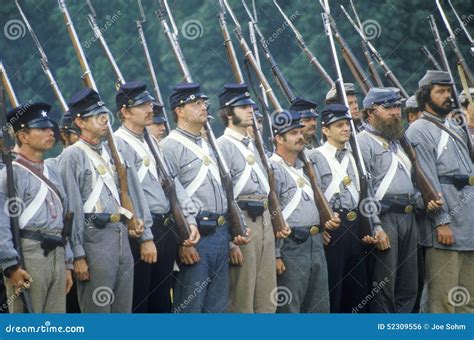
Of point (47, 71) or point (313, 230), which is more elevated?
point (47, 71)

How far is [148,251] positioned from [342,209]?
6.62 ft

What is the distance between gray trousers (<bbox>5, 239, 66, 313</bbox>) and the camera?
8234mm

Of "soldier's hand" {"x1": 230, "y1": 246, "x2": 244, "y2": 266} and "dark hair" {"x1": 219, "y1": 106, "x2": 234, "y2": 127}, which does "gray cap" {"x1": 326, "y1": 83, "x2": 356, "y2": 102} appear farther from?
"soldier's hand" {"x1": 230, "y1": 246, "x2": 244, "y2": 266}

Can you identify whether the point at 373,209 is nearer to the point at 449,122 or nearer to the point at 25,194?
the point at 449,122

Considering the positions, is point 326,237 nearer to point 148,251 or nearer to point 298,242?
point 298,242

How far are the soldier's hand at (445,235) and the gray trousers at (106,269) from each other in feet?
9.48

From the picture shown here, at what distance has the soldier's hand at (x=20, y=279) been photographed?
26.6 ft

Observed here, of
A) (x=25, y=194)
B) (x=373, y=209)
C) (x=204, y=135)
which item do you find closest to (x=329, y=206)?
(x=373, y=209)

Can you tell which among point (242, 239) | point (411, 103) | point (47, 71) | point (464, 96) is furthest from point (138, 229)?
point (464, 96)

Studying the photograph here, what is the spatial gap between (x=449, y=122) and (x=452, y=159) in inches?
17.2

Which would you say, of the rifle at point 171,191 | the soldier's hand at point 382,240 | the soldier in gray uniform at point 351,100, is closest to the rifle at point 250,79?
the soldier in gray uniform at point 351,100

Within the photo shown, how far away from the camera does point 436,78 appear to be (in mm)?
10719

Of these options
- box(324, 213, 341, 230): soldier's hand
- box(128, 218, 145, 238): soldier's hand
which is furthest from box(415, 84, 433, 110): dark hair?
box(128, 218, 145, 238): soldier's hand

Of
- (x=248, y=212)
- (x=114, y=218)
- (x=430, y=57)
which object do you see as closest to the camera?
(x=114, y=218)
